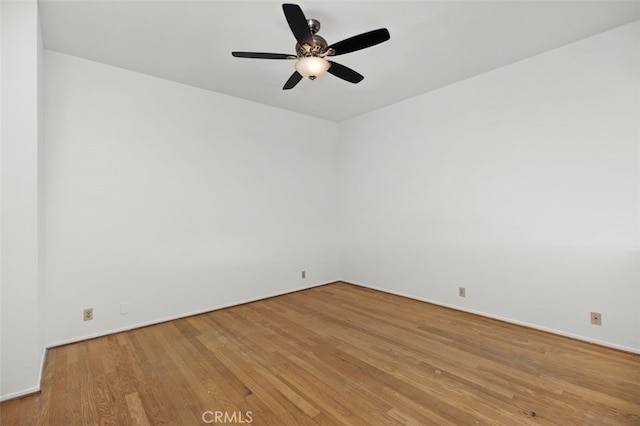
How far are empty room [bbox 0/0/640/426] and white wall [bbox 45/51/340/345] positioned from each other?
0.02m

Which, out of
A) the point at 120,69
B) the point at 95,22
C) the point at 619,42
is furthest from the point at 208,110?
the point at 619,42

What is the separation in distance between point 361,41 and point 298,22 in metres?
0.46

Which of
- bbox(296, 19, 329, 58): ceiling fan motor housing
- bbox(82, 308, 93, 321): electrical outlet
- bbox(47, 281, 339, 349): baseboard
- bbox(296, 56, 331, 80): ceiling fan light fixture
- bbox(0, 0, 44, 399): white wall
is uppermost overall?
bbox(296, 19, 329, 58): ceiling fan motor housing

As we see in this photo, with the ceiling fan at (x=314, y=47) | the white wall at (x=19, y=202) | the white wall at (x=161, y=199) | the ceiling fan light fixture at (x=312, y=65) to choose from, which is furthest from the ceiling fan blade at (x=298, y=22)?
the white wall at (x=161, y=199)

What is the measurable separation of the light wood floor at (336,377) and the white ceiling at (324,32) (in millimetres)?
2627

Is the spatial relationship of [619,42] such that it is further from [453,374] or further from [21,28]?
[21,28]

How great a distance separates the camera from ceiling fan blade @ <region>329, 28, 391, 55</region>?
6.20ft

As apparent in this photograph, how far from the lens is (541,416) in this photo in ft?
5.36

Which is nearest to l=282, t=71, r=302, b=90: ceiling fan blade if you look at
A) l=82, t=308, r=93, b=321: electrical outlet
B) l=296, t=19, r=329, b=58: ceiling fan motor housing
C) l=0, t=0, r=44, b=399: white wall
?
l=296, t=19, r=329, b=58: ceiling fan motor housing

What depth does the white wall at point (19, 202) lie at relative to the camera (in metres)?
1.85

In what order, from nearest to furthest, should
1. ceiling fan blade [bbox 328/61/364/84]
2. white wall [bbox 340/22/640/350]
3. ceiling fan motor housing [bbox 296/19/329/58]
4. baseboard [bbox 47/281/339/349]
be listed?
ceiling fan motor housing [bbox 296/19/329/58] → ceiling fan blade [bbox 328/61/364/84] → white wall [bbox 340/22/640/350] → baseboard [bbox 47/281/339/349]

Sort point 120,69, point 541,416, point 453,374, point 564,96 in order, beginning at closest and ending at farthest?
point 541,416 → point 453,374 → point 564,96 → point 120,69

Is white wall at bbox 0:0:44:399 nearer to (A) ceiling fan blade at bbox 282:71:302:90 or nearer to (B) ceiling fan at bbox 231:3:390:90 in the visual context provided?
(B) ceiling fan at bbox 231:3:390:90

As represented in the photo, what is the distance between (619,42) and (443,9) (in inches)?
62.5
